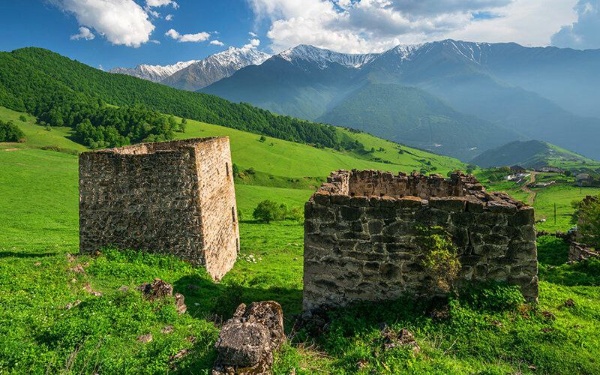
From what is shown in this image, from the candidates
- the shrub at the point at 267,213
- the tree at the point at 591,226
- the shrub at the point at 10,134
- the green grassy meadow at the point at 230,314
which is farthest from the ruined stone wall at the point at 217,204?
the shrub at the point at 10,134

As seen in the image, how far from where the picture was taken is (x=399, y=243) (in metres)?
8.72

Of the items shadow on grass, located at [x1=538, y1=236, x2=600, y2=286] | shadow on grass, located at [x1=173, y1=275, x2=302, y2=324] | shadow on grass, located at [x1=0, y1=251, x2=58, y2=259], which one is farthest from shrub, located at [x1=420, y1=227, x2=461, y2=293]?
shadow on grass, located at [x1=0, y1=251, x2=58, y2=259]

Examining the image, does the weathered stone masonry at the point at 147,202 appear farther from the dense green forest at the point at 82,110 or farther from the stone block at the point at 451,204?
the dense green forest at the point at 82,110

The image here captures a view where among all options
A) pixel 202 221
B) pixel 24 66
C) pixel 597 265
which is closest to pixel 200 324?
pixel 202 221

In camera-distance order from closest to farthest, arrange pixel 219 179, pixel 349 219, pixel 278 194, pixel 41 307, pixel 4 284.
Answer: pixel 349 219, pixel 41 307, pixel 4 284, pixel 219 179, pixel 278 194

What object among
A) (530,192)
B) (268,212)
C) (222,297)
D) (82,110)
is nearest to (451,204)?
(222,297)

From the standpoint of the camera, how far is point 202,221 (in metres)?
15.6

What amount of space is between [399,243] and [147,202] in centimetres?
1105

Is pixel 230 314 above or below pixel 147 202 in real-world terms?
below

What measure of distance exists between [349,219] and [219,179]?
37.5 feet

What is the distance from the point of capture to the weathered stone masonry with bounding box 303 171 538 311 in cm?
829

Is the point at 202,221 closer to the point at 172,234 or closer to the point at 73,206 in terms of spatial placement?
the point at 172,234

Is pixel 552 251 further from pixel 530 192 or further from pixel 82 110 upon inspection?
pixel 82 110

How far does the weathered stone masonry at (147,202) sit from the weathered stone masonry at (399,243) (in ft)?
25.3
